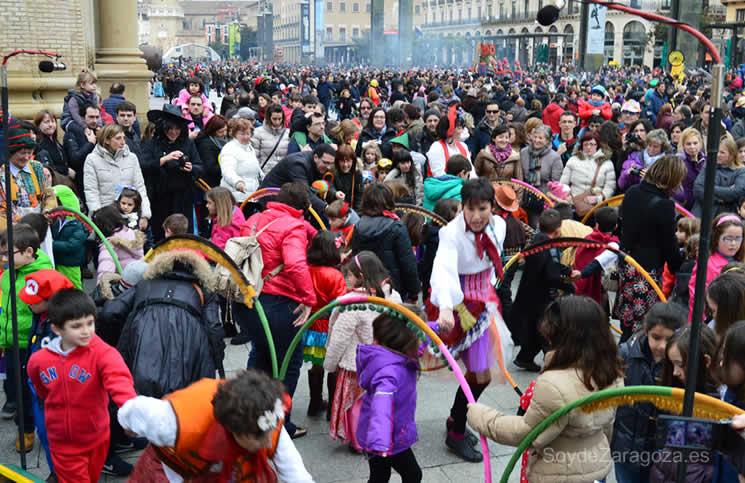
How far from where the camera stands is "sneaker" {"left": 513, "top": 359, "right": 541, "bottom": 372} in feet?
22.9

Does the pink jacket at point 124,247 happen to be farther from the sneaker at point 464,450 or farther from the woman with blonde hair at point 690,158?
the woman with blonde hair at point 690,158

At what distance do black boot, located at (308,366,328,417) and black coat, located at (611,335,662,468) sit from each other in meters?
2.63

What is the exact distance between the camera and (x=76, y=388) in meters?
4.15

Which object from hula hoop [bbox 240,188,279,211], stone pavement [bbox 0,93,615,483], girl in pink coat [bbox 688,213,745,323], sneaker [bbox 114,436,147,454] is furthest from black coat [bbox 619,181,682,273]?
sneaker [bbox 114,436,147,454]

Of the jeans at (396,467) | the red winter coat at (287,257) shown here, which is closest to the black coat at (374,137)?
the red winter coat at (287,257)

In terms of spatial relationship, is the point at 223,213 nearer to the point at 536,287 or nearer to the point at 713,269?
the point at 536,287

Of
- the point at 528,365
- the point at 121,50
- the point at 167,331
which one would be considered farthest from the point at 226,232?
the point at 121,50

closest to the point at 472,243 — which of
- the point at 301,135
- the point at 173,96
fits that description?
the point at 301,135

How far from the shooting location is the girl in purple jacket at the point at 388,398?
13.5 ft

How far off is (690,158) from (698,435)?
735 cm

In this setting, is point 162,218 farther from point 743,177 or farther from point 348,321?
point 743,177

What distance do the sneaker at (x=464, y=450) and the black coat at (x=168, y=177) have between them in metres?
5.15

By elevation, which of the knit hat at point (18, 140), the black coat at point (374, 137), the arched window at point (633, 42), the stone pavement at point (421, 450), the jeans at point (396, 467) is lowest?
the stone pavement at point (421, 450)

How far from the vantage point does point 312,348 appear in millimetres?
5875
